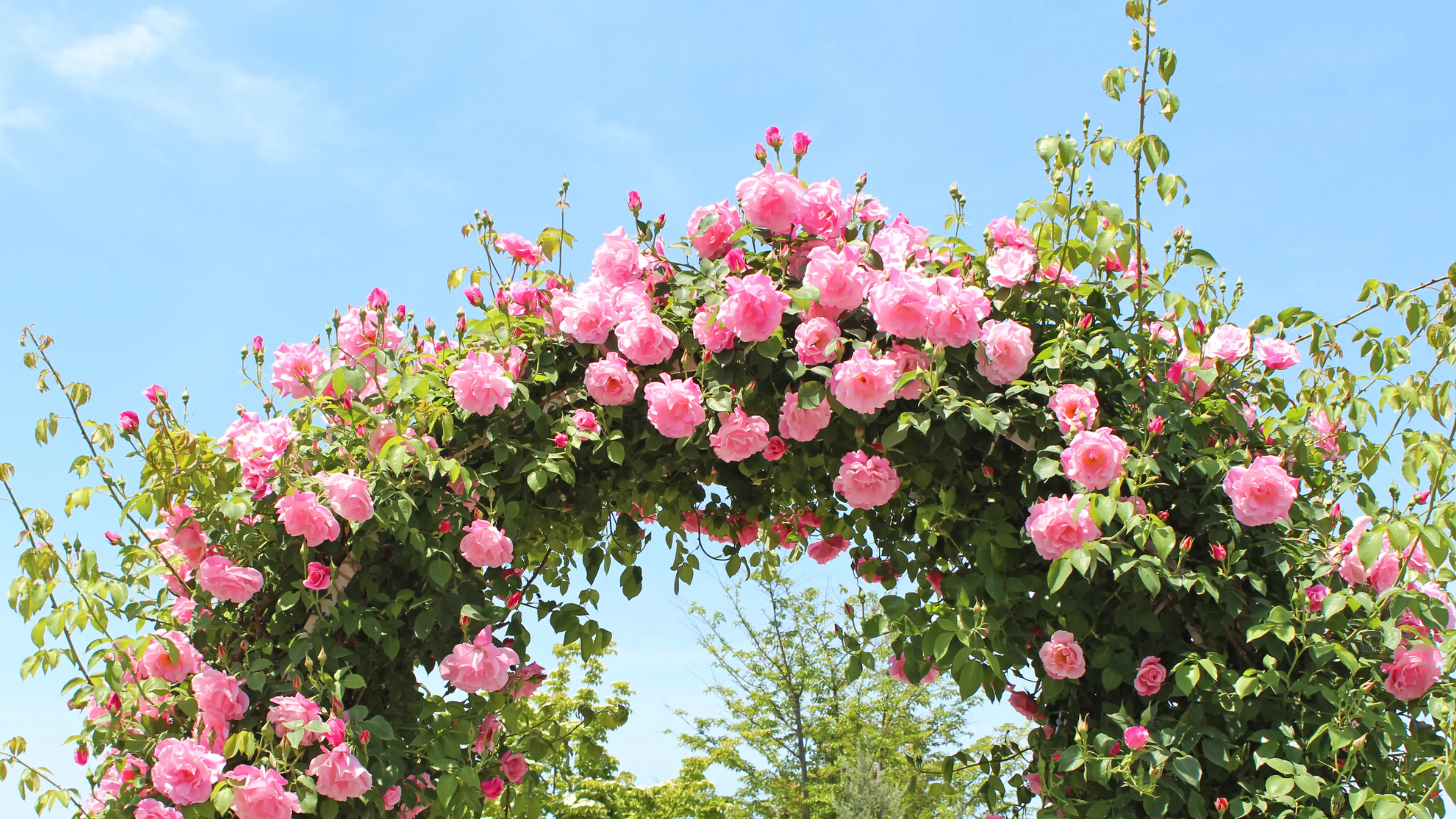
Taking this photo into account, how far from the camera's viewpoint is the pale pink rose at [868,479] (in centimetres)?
265

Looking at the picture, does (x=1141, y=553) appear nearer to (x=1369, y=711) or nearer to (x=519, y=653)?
(x=1369, y=711)

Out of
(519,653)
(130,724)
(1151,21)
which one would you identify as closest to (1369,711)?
(1151,21)

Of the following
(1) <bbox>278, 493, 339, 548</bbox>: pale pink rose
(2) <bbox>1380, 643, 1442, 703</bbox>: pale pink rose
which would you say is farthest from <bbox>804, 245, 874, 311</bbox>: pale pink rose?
(2) <bbox>1380, 643, 1442, 703</bbox>: pale pink rose

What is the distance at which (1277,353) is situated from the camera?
8.68ft

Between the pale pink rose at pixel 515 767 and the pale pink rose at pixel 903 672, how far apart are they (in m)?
1.12

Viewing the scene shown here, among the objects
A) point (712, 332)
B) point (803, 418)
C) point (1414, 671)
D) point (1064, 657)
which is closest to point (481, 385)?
point (712, 332)

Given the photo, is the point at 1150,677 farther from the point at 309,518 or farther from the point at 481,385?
the point at 309,518

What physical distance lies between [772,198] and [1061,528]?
1.09 metres

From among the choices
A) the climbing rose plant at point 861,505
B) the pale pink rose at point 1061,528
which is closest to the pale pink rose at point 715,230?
the climbing rose plant at point 861,505

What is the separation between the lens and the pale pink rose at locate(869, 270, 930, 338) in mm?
2547

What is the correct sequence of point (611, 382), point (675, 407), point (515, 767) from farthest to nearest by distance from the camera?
point (515, 767), point (611, 382), point (675, 407)

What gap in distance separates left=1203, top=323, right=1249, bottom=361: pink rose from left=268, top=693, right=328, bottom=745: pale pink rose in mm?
2357

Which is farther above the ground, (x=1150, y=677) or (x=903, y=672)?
(x=903, y=672)

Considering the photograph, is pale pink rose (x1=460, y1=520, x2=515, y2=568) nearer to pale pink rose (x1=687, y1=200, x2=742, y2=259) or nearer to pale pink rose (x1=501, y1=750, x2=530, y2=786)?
pale pink rose (x1=501, y1=750, x2=530, y2=786)
